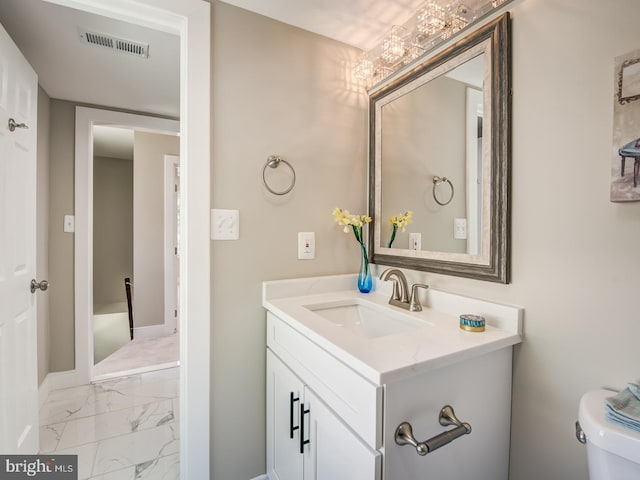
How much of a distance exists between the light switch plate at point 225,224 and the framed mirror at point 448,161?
72 centimetres

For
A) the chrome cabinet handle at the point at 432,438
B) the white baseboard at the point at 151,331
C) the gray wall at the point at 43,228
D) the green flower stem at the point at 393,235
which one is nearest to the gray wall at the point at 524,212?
the green flower stem at the point at 393,235

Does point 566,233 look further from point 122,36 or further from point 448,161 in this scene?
point 122,36

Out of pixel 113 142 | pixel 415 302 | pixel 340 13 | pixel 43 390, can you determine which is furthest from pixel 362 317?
pixel 113 142

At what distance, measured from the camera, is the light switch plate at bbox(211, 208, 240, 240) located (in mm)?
1329

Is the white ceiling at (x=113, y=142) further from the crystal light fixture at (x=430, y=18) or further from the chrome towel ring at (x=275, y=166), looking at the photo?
the crystal light fixture at (x=430, y=18)

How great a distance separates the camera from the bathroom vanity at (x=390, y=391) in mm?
771

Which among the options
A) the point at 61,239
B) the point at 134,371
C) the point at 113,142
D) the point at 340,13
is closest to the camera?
the point at 340,13

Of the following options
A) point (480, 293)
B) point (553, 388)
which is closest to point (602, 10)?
point (480, 293)

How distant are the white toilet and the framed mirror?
441mm

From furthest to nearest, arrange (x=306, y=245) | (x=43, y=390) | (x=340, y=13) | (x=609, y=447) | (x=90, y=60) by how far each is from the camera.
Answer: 1. (x=43, y=390)
2. (x=90, y=60)
3. (x=306, y=245)
4. (x=340, y=13)
5. (x=609, y=447)

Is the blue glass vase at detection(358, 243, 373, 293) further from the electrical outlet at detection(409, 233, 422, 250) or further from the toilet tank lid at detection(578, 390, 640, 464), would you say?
the toilet tank lid at detection(578, 390, 640, 464)

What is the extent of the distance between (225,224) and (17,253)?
992mm

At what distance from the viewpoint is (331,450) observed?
93cm

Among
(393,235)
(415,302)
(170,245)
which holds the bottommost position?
(415,302)
